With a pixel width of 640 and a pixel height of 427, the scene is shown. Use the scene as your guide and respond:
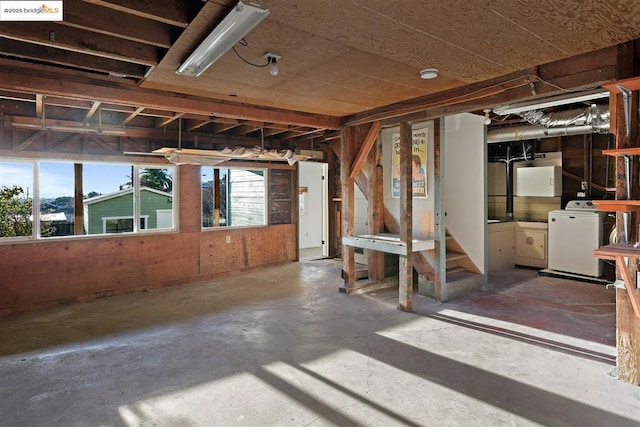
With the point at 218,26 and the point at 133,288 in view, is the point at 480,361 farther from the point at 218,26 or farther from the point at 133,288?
the point at 133,288

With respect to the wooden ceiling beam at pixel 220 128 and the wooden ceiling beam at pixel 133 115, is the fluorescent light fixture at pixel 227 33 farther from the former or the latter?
the wooden ceiling beam at pixel 220 128

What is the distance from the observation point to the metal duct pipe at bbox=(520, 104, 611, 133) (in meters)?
4.59

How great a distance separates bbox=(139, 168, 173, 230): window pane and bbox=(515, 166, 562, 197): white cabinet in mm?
5898

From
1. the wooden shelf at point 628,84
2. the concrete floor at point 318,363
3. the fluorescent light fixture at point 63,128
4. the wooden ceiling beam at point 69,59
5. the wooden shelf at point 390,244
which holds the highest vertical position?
the wooden ceiling beam at point 69,59

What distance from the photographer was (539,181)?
20.5 feet

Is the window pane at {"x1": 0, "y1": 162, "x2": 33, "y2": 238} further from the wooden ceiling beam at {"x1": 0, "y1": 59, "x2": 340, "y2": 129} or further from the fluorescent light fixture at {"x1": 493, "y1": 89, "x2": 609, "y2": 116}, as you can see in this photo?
the fluorescent light fixture at {"x1": 493, "y1": 89, "x2": 609, "y2": 116}

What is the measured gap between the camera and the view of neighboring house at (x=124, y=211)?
5102mm

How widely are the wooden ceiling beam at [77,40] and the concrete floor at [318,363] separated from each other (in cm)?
232

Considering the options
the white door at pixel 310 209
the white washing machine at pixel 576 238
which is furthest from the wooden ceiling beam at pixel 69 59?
the white washing machine at pixel 576 238

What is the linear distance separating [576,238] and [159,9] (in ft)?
19.9

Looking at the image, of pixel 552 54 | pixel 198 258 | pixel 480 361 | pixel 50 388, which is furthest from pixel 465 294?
pixel 50 388

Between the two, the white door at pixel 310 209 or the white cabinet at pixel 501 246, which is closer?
the white cabinet at pixel 501 246

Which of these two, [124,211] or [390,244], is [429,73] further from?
[124,211]

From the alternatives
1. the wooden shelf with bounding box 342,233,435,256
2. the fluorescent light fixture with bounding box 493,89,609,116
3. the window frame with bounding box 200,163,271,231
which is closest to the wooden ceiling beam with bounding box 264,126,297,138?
the window frame with bounding box 200,163,271,231
